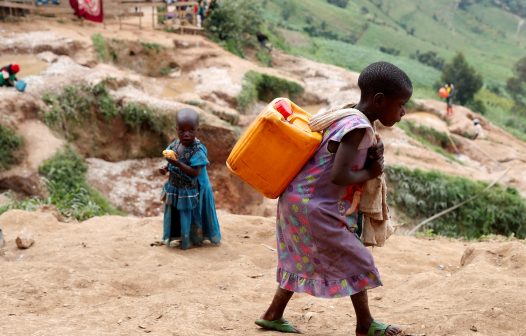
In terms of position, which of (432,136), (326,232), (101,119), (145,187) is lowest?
(432,136)

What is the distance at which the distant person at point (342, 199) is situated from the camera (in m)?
2.66

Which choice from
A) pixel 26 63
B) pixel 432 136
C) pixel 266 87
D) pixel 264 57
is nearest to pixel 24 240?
pixel 26 63

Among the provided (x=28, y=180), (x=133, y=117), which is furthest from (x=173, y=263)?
(x=133, y=117)

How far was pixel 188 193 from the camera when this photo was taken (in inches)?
208

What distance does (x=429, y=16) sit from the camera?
58.8 m

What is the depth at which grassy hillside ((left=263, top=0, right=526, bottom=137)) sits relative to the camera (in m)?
32.0

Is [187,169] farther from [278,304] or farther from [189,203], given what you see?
[278,304]

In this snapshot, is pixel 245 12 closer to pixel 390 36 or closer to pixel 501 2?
pixel 390 36

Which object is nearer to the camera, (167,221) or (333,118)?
(333,118)

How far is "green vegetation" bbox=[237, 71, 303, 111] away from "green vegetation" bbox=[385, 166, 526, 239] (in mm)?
4802

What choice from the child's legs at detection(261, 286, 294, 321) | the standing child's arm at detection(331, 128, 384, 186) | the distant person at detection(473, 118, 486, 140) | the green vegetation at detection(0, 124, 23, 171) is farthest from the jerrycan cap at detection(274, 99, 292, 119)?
the distant person at detection(473, 118, 486, 140)

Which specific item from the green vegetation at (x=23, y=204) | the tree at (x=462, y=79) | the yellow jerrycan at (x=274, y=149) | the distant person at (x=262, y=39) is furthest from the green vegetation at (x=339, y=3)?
the yellow jerrycan at (x=274, y=149)

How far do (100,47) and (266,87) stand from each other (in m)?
4.93

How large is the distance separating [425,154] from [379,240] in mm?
11007
